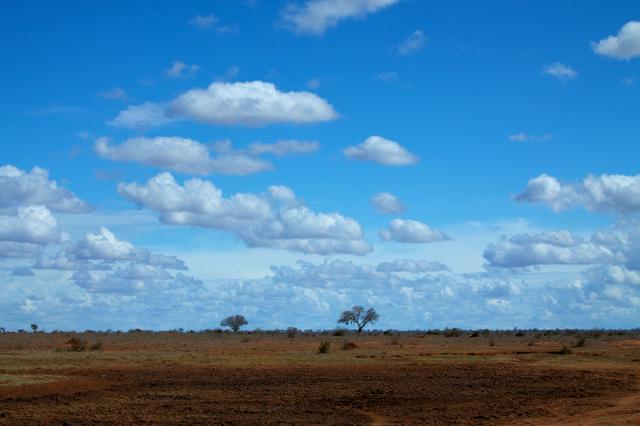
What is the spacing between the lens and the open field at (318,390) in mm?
23266

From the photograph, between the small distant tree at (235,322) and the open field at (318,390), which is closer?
the open field at (318,390)

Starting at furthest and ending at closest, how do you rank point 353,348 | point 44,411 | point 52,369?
point 353,348 → point 52,369 → point 44,411

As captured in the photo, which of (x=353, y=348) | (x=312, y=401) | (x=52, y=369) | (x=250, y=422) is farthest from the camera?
(x=353, y=348)

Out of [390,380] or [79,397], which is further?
[390,380]

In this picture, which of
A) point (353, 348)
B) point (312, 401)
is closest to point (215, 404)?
point (312, 401)

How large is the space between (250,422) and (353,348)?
38630 mm

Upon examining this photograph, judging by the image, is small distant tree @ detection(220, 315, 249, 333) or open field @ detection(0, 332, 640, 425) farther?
small distant tree @ detection(220, 315, 249, 333)

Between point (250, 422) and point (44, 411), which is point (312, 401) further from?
point (44, 411)

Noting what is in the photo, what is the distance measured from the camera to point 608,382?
33.1 meters

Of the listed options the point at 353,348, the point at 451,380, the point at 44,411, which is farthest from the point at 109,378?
the point at 353,348

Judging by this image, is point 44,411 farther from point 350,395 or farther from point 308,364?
point 308,364

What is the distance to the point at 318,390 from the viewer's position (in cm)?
3022

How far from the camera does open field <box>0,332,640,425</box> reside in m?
23.3

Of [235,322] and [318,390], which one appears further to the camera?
[235,322]
